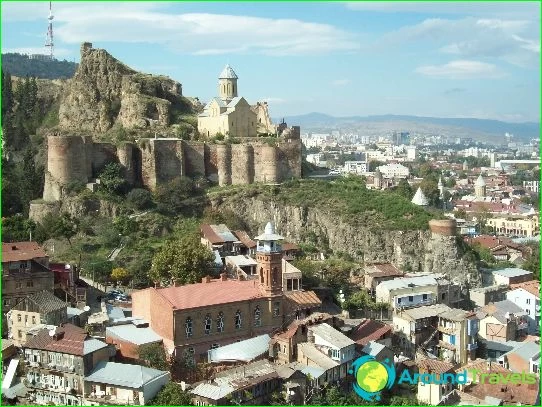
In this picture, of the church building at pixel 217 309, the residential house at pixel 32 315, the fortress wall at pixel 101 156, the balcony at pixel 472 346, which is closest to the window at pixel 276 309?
the church building at pixel 217 309

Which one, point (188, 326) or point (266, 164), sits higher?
point (266, 164)

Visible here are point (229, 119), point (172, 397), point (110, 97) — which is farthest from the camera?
point (110, 97)

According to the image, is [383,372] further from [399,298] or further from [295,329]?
[399,298]

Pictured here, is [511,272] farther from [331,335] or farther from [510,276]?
[331,335]

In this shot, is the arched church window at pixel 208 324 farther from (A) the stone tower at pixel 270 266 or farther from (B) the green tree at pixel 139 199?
(B) the green tree at pixel 139 199

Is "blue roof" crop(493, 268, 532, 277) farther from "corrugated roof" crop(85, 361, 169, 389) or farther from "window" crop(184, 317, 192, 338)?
"corrugated roof" crop(85, 361, 169, 389)

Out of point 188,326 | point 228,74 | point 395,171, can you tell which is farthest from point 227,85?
point 395,171

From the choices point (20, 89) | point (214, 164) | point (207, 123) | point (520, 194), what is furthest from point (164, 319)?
point (520, 194)

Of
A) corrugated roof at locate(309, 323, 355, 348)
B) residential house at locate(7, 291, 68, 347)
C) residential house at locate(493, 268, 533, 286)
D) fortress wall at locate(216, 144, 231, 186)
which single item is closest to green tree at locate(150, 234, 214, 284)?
residential house at locate(7, 291, 68, 347)
